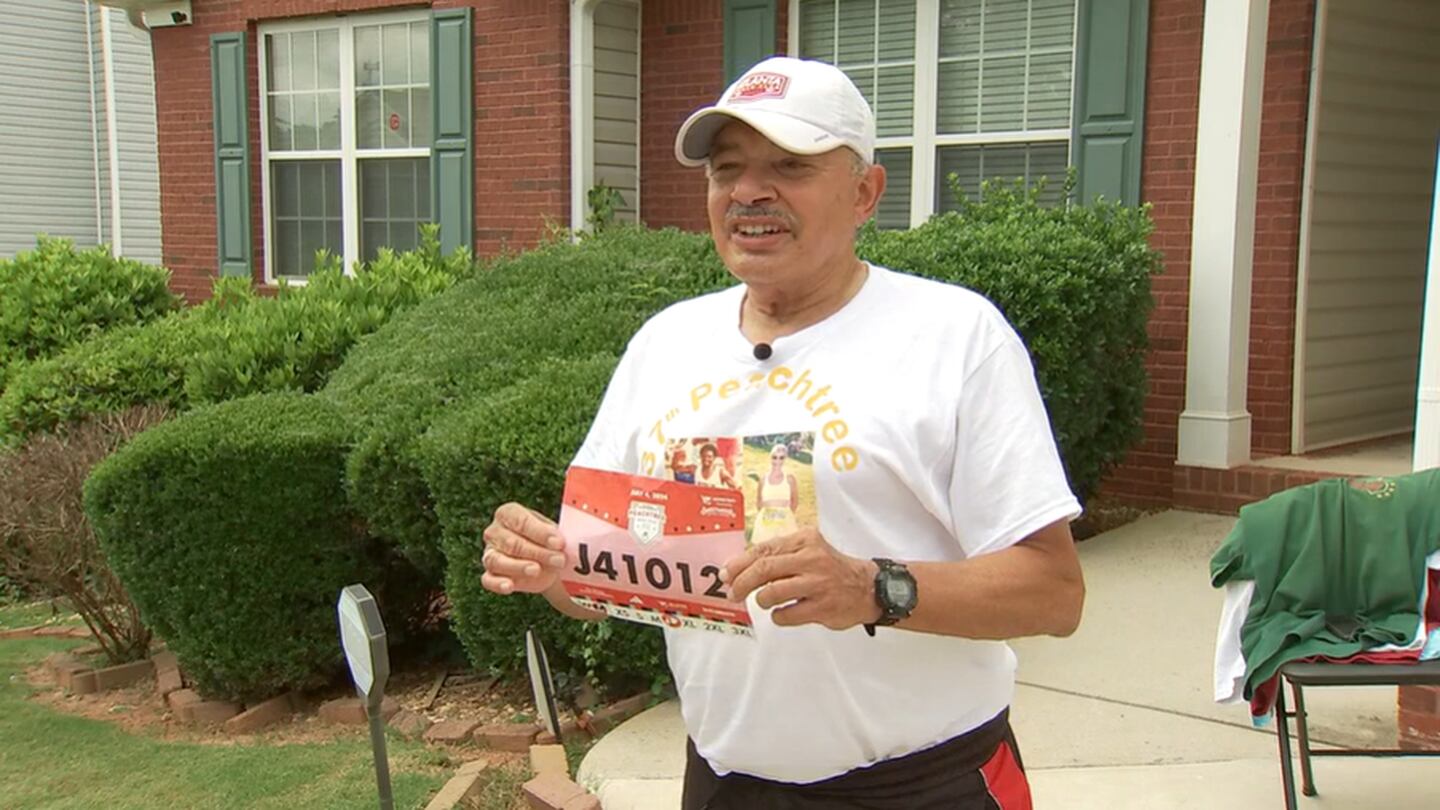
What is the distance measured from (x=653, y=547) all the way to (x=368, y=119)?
10.1 metres

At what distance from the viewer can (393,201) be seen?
36.8 ft

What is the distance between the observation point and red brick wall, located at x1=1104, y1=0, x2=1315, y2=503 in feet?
23.0

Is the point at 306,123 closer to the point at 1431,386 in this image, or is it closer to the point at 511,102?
the point at 511,102

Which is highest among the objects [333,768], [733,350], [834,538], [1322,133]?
[1322,133]

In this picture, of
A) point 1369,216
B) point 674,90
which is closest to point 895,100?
point 674,90

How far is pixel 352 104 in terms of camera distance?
1124 cm

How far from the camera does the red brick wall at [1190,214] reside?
701cm

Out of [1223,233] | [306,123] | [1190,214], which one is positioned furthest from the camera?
[306,123]

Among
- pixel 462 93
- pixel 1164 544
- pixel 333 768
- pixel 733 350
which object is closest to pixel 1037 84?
pixel 1164 544

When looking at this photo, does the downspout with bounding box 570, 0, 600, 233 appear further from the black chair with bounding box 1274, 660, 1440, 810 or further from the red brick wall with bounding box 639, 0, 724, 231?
the black chair with bounding box 1274, 660, 1440, 810

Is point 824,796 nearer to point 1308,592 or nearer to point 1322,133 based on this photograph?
point 1308,592

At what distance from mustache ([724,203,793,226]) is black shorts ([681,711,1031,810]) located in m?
0.77

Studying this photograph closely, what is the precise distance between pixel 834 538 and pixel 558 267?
5.50 m

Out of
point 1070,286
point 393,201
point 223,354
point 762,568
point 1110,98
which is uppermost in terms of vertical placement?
point 1110,98
